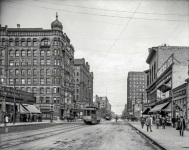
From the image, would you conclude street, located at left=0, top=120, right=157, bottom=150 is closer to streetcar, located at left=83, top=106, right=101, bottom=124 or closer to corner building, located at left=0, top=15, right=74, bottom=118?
streetcar, located at left=83, top=106, right=101, bottom=124

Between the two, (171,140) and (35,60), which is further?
(35,60)

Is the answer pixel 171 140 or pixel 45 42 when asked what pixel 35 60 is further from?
pixel 171 140

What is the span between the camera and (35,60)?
80312 mm

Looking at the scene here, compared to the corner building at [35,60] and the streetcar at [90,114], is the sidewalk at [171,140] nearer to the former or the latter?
the streetcar at [90,114]

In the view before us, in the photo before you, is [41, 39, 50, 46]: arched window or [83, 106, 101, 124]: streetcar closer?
[83, 106, 101, 124]: streetcar

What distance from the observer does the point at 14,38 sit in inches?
3140

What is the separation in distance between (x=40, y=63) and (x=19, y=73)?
20.6 ft

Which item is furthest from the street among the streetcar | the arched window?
the arched window

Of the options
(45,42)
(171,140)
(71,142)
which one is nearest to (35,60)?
(45,42)

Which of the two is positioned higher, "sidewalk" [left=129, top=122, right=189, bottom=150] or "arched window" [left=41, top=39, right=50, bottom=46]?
"arched window" [left=41, top=39, right=50, bottom=46]

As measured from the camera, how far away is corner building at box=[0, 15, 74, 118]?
7912cm

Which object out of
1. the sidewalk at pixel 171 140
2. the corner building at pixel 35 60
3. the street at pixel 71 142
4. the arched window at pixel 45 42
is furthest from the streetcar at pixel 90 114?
the arched window at pixel 45 42

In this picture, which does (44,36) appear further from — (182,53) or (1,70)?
(182,53)

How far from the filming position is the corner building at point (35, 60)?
260 feet
